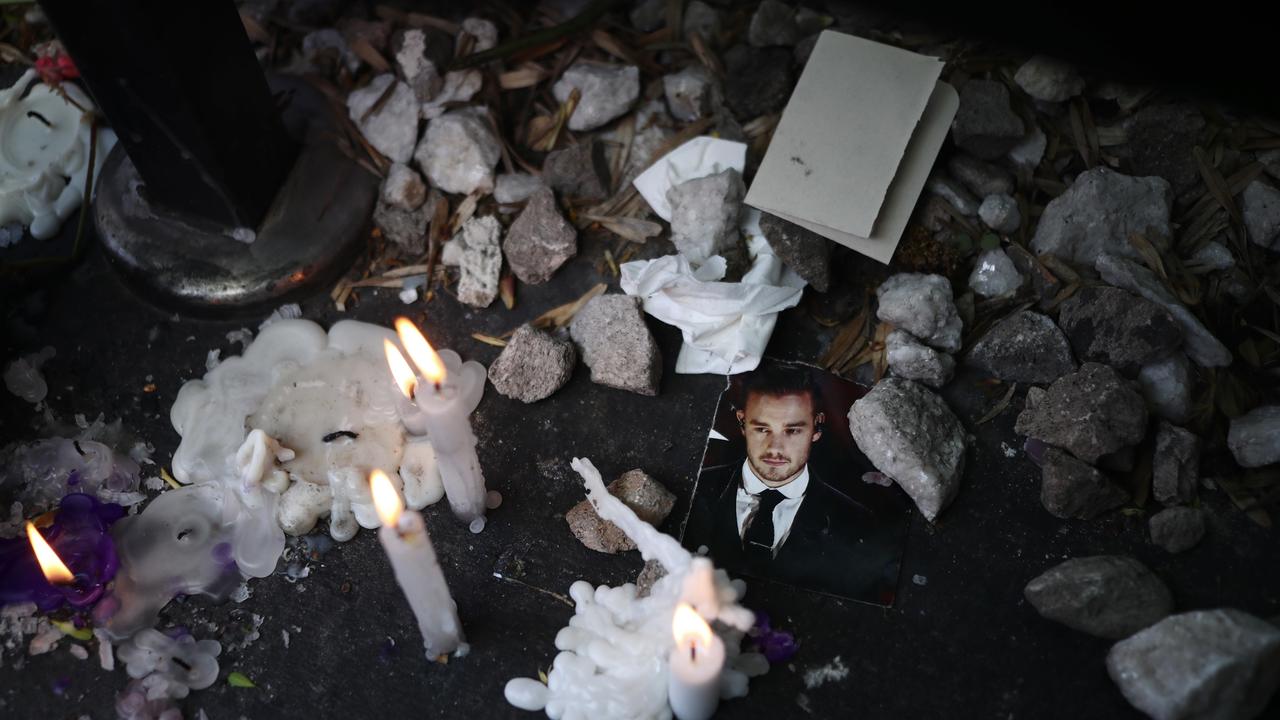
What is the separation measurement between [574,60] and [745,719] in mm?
1511

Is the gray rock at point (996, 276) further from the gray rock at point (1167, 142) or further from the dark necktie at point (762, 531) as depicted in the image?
the dark necktie at point (762, 531)

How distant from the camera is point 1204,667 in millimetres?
1540

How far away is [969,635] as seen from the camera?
5.75 feet

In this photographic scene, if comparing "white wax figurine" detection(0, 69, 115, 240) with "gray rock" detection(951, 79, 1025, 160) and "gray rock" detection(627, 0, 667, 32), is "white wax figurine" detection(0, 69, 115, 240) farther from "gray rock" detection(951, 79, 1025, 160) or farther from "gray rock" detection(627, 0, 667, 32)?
"gray rock" detection(951, 79, 1025, 160)

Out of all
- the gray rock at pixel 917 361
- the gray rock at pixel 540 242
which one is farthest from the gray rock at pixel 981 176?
the gray rock at pixel 540 242

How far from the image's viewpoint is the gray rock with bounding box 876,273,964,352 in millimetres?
1963

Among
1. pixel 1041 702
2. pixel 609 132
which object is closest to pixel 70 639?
pixel 609 132

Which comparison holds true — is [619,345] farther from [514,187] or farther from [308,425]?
[308,425]

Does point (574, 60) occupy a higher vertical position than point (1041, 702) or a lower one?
higher

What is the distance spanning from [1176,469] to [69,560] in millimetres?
1982

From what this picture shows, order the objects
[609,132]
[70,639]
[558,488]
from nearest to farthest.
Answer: [70,639]
[558,488]
[609,132]

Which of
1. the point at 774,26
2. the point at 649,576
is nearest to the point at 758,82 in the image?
the point at 774,26

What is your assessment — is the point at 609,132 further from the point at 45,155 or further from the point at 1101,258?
the point at 45,155

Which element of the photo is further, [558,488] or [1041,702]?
[558,488]
